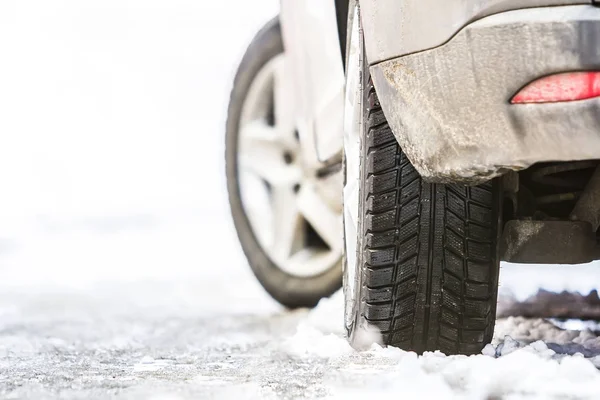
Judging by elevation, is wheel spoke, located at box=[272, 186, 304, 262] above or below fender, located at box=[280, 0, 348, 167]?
below

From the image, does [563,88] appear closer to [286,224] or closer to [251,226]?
[286,224]

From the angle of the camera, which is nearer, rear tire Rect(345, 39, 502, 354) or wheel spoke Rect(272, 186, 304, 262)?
rear tire Rect(345, 39, 502, 354)

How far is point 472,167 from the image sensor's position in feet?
6.83

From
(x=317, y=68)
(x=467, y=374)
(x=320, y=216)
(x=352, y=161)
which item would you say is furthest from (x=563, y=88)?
(x=320, y=216)

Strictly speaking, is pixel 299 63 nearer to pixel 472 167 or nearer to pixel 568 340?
pixel 568 340

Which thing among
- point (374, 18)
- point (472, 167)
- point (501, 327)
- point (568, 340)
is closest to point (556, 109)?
point (472, 167)

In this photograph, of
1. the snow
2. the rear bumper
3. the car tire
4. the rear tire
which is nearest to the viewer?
the rear bumper

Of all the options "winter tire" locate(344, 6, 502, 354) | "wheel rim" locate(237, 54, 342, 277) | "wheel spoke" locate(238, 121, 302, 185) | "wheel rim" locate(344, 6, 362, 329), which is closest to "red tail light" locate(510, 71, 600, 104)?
"winter tire" locate(344, 6, 502, 354)

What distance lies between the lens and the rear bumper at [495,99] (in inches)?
73.6

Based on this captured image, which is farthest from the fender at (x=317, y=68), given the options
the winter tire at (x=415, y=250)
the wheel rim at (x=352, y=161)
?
the winter tire at (x=415, y=250)

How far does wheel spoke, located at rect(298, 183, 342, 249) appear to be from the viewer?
3.92m

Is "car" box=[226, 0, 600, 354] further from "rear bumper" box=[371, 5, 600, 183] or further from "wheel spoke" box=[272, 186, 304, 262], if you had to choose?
"wheel spoke" box=[272, 186, 304, 262]

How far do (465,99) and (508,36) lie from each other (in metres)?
0.16

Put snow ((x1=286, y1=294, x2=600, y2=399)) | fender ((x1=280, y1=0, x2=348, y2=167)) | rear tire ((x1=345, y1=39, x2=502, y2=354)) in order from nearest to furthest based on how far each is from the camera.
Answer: snow ((x1=286, y1=294, x2=600, y2=399)) < rear tire ((x1=345, y1=39, x2=502, y2=354)) < fender ((x1=280, y1=0, x2=348, y2=167))
